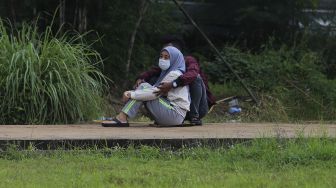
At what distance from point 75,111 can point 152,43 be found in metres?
8.00

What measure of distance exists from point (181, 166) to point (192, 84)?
7.83 ft

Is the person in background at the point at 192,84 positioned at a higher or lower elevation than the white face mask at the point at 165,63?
lower

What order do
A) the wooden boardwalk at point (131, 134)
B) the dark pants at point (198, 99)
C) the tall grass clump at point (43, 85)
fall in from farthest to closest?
the tall grass clump at point (43, 85), the dark pants at point (198, 99), the wooden boardwalk at point (131, 134)

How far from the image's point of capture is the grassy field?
Result: 5316mm

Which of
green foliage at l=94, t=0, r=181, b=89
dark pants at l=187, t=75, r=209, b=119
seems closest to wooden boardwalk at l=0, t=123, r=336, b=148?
dark pants at l=187, t=75, r=209, b=119

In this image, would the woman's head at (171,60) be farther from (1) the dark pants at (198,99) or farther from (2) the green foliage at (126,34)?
(2) the green foliage at (126,34)

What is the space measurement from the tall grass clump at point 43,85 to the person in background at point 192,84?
1097mm

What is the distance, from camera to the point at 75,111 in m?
9.06

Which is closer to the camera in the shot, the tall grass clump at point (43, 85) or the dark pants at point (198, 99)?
the dark pants at point (198, 99)

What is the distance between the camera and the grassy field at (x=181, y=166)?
532 centimetres

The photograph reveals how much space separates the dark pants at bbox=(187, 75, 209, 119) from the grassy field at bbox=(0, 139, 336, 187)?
1567mm

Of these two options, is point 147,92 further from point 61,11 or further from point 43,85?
point 61,11

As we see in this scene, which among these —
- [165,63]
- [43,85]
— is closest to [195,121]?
[165,63]

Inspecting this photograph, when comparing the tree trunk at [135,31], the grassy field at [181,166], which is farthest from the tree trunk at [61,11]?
the grassy field at [181,166]
